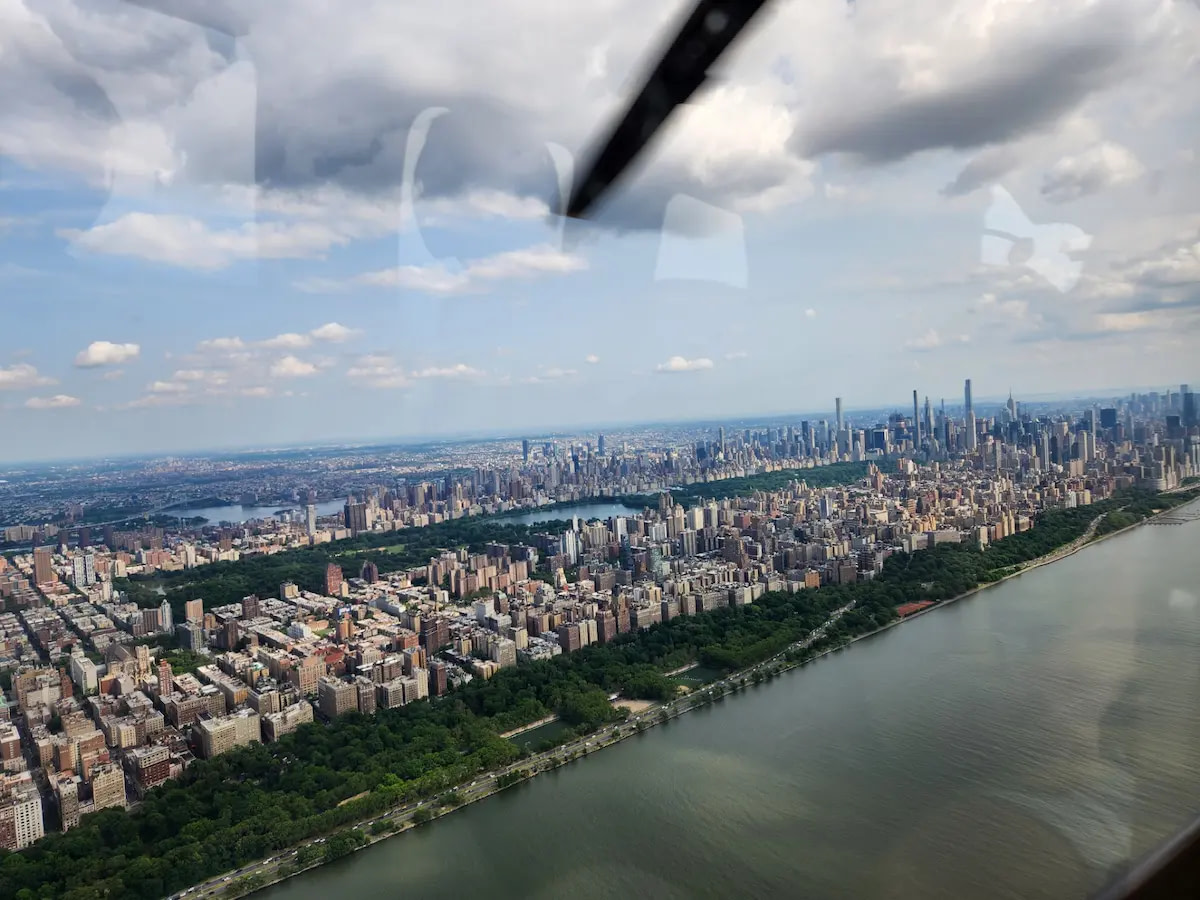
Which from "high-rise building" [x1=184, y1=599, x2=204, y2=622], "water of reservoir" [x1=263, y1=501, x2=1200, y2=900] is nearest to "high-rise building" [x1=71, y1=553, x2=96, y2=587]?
"high-rise building" [x1=184, y1=599, x2=204, y2=622]

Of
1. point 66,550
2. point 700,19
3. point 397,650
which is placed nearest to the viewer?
point 700,19

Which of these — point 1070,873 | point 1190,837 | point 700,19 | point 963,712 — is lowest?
point 963,712

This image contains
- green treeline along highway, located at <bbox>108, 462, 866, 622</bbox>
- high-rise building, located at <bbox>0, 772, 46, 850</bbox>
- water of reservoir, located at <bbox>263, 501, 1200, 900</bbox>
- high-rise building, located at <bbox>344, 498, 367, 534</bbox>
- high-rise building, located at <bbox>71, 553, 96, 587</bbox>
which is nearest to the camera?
water of reservoir, located at <bbox>263, 501, 1200, 900</bbox>

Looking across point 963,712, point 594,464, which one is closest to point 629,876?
point 963,712

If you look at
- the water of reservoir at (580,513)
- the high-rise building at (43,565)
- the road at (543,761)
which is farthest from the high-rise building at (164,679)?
the water of reservoir at (580,513)

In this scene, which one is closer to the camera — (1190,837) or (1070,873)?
(1190,837)

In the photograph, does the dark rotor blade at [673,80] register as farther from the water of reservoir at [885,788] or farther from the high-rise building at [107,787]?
the high-rise building at [107,787]

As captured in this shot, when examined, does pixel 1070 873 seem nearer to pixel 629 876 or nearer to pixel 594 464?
pixel 629 876

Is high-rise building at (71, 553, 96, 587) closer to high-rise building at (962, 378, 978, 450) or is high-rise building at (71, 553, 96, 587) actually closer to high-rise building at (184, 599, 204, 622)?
high-rise building at (184, 599, 204, 622)
